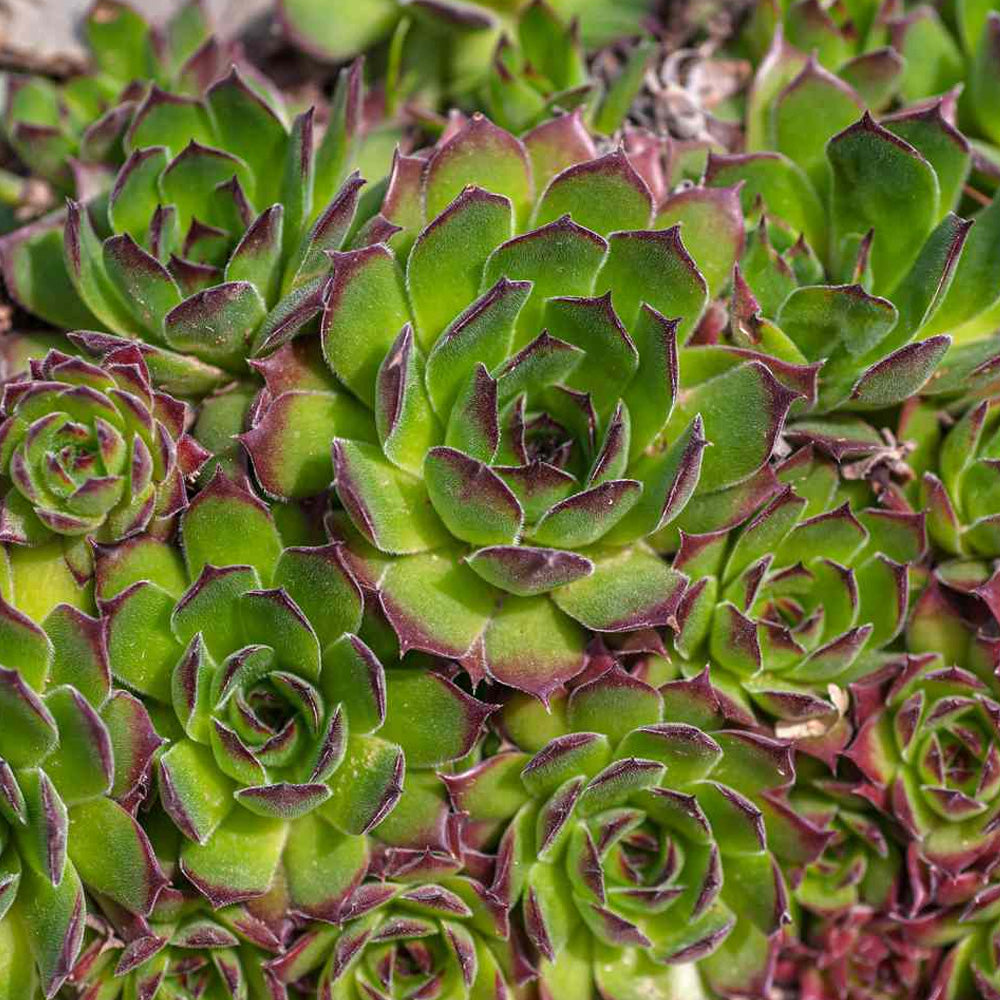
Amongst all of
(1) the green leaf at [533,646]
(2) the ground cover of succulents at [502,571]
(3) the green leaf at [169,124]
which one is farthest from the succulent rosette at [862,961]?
(3) the green leaf at [169,124]

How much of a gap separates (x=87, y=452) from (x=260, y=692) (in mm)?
469

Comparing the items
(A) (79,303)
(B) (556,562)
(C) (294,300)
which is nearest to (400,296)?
(C) (294,300)

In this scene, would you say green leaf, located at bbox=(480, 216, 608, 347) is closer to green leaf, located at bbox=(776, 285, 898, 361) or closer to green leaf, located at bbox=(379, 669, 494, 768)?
green leaf, located at bbox=(776, 285, 898, 361)

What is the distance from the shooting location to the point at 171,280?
6.29ft

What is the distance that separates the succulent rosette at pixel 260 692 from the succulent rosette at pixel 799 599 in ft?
1.49

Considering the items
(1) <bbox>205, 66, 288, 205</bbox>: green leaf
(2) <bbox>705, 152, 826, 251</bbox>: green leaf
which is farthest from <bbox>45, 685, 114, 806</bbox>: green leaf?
(2) <bbox>705, 152, 826, 251</bbox>: green leaf

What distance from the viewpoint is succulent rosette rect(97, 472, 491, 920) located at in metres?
1.70

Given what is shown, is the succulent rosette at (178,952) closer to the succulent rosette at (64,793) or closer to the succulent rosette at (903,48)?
the succulent rosette at (64,793)

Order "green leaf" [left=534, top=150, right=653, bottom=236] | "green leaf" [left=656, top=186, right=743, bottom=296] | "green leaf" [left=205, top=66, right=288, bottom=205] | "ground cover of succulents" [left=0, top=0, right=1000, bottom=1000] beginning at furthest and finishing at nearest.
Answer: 1. "green leaf" [left=205, top=66, right=288, bottom=205]
2. "green leaf" [left=656, top=186, right=743, bottom=296]
3. "green leaf" [left=534, top=150, right=653, bottom=236]
4. "ground cover of succulents" [left=0, top=0, right=1000, bottom=1000]

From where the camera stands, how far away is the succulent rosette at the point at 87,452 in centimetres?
177

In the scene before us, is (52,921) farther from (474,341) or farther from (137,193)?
(137,193)

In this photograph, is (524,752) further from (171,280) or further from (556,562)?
(171,280)

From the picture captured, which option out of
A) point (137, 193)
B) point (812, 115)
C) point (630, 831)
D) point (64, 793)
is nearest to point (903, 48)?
point (812, 115)

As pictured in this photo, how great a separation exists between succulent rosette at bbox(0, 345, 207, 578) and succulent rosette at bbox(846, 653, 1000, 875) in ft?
4.03
